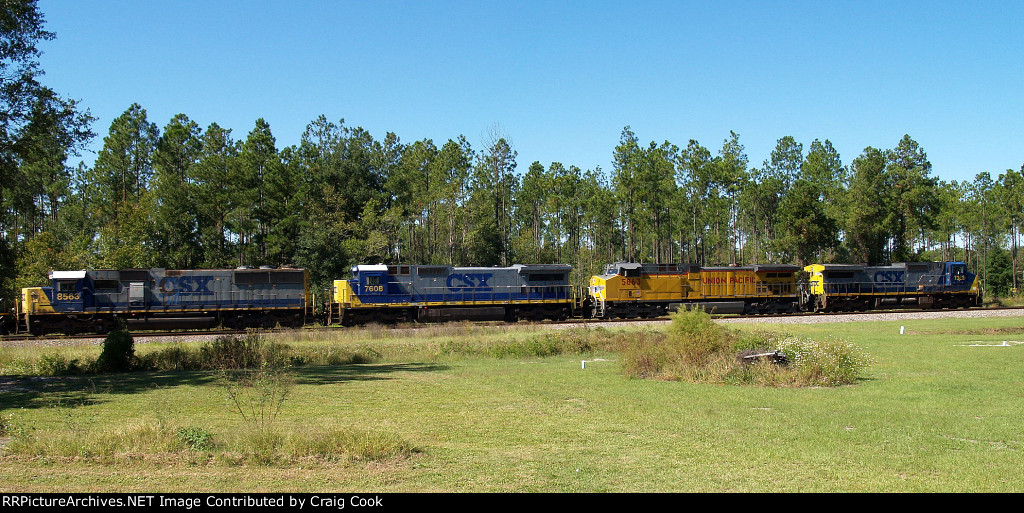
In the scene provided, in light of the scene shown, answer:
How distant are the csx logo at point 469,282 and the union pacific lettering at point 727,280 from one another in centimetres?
1267

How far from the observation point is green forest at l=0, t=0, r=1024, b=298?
51.8 metres

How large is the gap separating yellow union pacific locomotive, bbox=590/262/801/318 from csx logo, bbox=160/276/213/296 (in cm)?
2074

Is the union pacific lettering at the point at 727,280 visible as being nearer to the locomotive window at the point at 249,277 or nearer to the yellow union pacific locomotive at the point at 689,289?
the yellow union pacific locomotive at the point at 689,289

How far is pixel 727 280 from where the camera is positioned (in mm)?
39781

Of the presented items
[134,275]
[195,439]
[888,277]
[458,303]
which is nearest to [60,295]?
[134,275]

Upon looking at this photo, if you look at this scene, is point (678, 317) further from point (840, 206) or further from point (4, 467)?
point (840, 206)

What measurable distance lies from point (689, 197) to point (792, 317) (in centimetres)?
3476

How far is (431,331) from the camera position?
28672mm

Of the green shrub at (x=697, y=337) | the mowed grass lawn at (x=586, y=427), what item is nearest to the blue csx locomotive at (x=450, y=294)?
the mowed grass lawn at (x=586, y=427)

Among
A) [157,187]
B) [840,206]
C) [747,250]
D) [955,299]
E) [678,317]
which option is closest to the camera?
[678,317]

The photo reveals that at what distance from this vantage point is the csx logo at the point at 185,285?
33.8 meters

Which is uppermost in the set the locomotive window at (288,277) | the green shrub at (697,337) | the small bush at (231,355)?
the locomotive window at (288,277)

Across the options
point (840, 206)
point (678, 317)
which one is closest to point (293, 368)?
point (678, 317)

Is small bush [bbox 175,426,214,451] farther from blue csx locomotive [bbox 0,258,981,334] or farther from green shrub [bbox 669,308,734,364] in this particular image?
blue csx locomotive [bbox 0,258,981,334]
